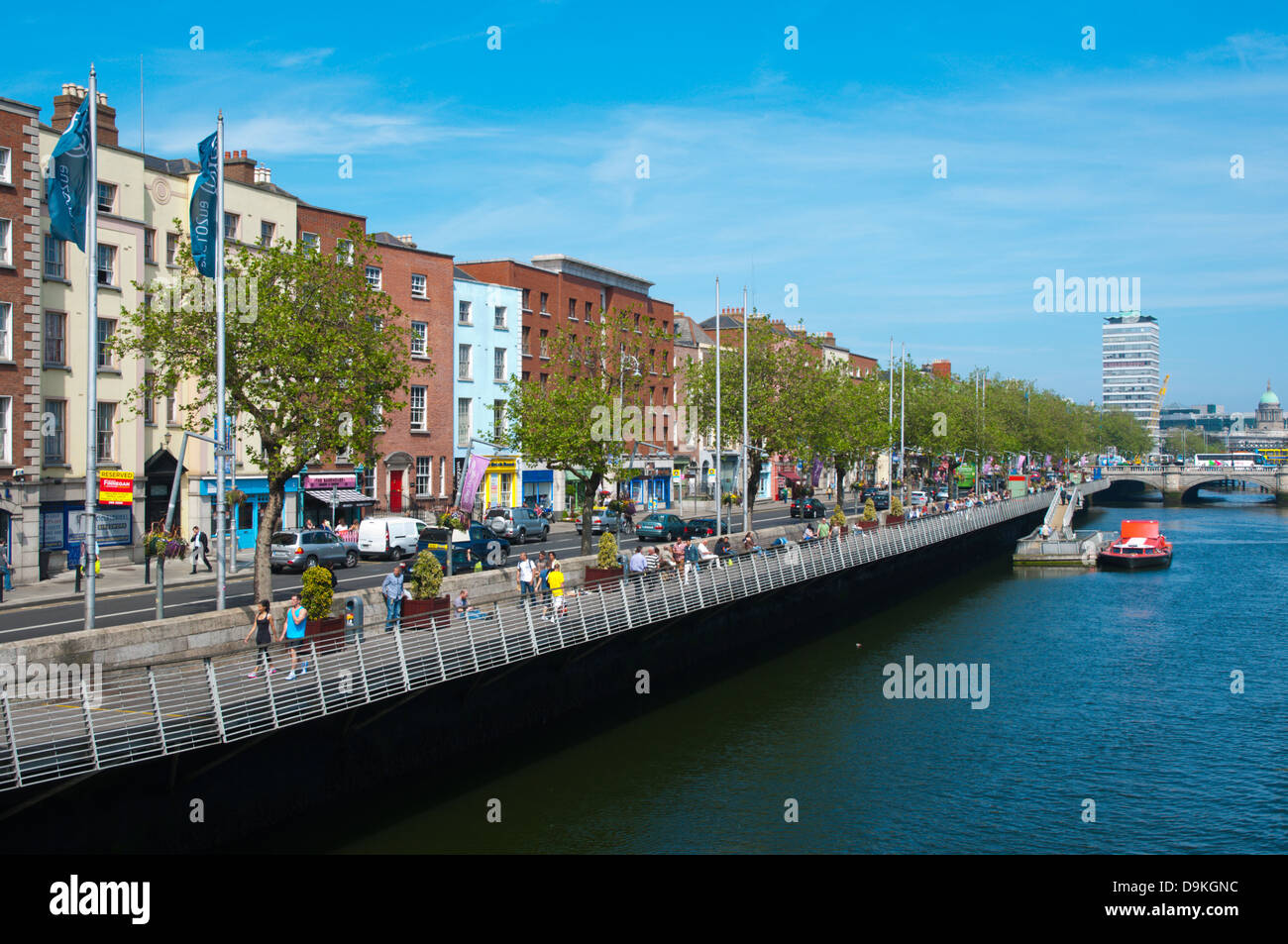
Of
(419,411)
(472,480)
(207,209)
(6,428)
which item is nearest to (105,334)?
(6,428)

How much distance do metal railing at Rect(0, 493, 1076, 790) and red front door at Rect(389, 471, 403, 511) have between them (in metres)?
29.3

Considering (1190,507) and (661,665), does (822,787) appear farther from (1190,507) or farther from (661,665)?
(1190,507)

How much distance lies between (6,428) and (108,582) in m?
6.50

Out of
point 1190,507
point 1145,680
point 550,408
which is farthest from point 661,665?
point 1190,507

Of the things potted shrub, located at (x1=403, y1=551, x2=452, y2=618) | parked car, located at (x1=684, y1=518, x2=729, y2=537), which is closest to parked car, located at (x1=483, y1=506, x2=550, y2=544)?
parked car, located at (x1=684, y1=518, x2=729, y2=537)

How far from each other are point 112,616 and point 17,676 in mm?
11751

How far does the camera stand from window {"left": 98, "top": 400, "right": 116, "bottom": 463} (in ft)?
147

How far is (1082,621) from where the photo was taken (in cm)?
5003

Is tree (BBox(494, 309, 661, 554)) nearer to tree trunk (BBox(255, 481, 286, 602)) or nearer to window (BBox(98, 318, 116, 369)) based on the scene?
tree trunk (BBox(255, 481, 286, 602))

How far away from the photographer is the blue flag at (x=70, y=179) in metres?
24.0

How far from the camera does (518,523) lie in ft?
183

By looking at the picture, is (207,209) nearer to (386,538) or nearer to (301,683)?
(301,683)

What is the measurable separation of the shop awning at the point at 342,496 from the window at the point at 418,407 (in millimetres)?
7469

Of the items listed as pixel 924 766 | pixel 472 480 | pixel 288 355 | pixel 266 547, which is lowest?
pixel 924 766
